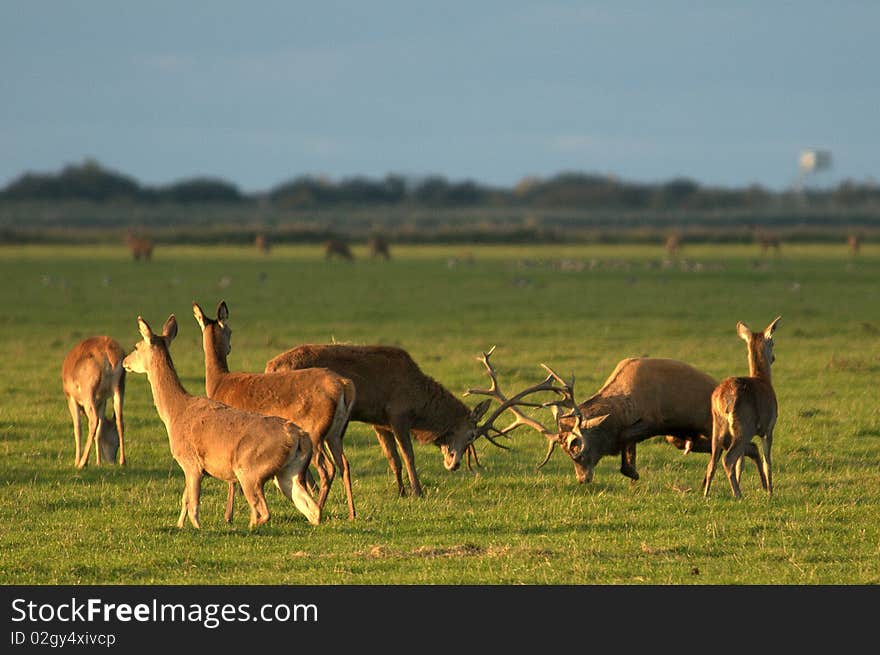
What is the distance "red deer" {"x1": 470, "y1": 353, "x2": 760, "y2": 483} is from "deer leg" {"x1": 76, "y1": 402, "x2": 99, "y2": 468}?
4.63 m

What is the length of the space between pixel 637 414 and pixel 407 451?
2360mm

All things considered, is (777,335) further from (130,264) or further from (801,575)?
(130,264)

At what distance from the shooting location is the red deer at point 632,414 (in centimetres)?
1365

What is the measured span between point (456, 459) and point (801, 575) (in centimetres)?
459

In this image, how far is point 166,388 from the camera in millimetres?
12344

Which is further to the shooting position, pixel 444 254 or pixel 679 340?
pixel 444 254

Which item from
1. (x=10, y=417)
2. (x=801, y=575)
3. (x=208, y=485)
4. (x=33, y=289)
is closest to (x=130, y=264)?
(x=33, y=289)

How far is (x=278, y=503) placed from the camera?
41.8ft

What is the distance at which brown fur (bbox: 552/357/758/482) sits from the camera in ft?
44.8

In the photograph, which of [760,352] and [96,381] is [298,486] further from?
[760,352]

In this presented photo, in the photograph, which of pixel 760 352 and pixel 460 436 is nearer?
pixel 760 352

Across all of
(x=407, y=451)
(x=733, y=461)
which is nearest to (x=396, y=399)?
(x=407, y=451)

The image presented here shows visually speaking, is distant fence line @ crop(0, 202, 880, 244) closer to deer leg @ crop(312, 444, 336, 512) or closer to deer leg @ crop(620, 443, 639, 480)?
deer leg @ crop(620, 443, 639, 480)
